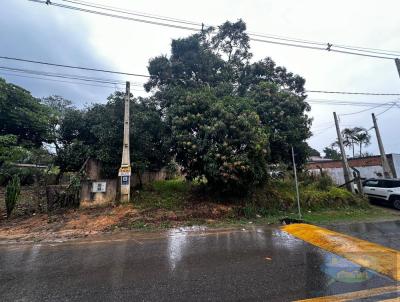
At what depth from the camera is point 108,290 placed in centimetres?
359

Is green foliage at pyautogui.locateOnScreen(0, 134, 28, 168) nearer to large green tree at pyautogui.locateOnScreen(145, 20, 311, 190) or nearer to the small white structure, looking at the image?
the small white structure

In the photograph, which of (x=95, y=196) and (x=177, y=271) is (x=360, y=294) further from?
(x=95, y=196)

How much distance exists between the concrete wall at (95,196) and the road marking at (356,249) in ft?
24.4

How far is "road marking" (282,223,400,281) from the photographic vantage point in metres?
4.41

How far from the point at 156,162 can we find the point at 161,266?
350 inches

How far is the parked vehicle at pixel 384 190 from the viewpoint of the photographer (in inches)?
516

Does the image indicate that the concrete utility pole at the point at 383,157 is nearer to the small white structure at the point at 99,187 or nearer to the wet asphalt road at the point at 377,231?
the wet asphalt road at the point at 377,231

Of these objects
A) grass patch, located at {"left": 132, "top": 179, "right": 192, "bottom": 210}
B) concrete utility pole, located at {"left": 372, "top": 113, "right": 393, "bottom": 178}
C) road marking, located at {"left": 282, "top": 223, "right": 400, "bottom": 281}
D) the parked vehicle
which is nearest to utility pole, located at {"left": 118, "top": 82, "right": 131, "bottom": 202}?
grass patch, located at {"left": 132, "top": 179, "right": 192, "bottom": 210}

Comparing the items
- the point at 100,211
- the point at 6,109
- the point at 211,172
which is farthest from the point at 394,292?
the point at 6,109

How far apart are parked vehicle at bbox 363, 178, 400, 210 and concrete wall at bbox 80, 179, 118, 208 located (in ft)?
48.4

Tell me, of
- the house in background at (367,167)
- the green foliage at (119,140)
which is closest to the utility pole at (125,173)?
the green foliage at (119,140)

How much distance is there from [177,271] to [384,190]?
570 inches

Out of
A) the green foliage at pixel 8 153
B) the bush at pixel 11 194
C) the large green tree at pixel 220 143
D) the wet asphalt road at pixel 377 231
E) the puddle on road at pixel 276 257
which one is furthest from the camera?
the green foliage at pixel 8 153

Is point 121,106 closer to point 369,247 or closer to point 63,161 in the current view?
point 63,161
